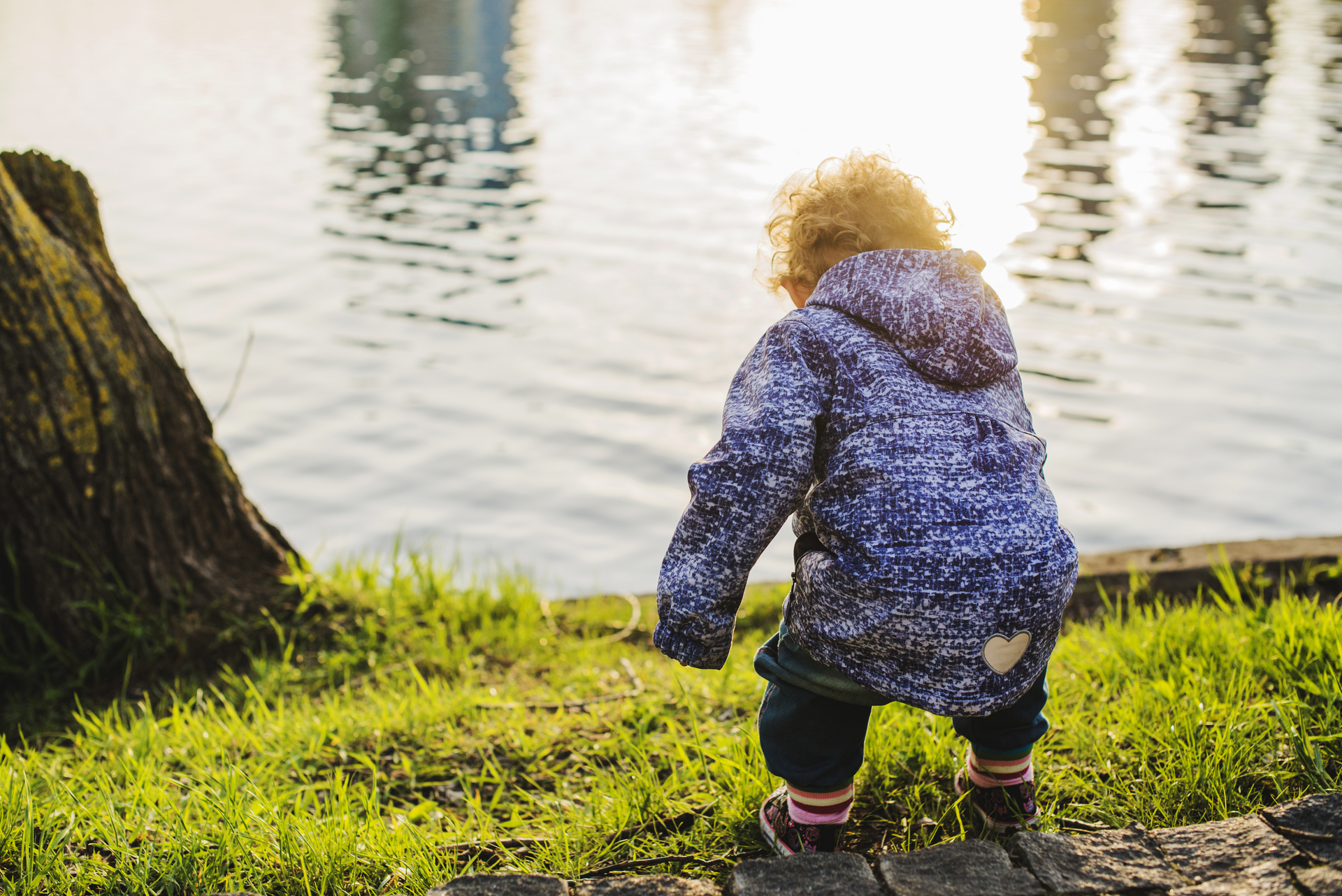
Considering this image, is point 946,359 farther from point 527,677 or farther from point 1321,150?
point 1321,150

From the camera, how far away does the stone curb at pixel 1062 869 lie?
1.94 m

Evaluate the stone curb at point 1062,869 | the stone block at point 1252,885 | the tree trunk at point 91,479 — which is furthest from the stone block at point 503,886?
the tree trunk at point 91,479

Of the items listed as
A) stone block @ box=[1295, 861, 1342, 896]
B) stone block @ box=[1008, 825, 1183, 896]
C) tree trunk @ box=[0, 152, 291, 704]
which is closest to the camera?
stone block @ box=[1295, 861, 1342, 896]

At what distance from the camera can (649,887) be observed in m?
2.00

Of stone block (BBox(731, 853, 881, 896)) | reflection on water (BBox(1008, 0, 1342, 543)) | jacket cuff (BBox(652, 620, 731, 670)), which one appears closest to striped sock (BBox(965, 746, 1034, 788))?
stone block (BBox(731, 853, 881, 896))

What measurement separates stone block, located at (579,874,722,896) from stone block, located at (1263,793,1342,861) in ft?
3.63

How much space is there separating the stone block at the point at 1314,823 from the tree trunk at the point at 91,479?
3162 mm

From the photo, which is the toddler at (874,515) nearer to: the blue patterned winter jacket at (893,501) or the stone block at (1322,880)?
the blue patterned winter jacket at (893,501)

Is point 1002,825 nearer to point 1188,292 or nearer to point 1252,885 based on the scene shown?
point 1252,885

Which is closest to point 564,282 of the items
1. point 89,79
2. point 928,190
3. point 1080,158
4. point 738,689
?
point 738,689

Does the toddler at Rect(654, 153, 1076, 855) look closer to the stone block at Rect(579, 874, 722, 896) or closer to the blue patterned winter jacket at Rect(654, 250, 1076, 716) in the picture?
the blue patterned winter jacket at Rect(654, 250, 1076, 716)

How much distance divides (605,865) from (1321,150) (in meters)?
14.6

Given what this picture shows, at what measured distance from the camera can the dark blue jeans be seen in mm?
2133

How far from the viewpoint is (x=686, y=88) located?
20359 mm
